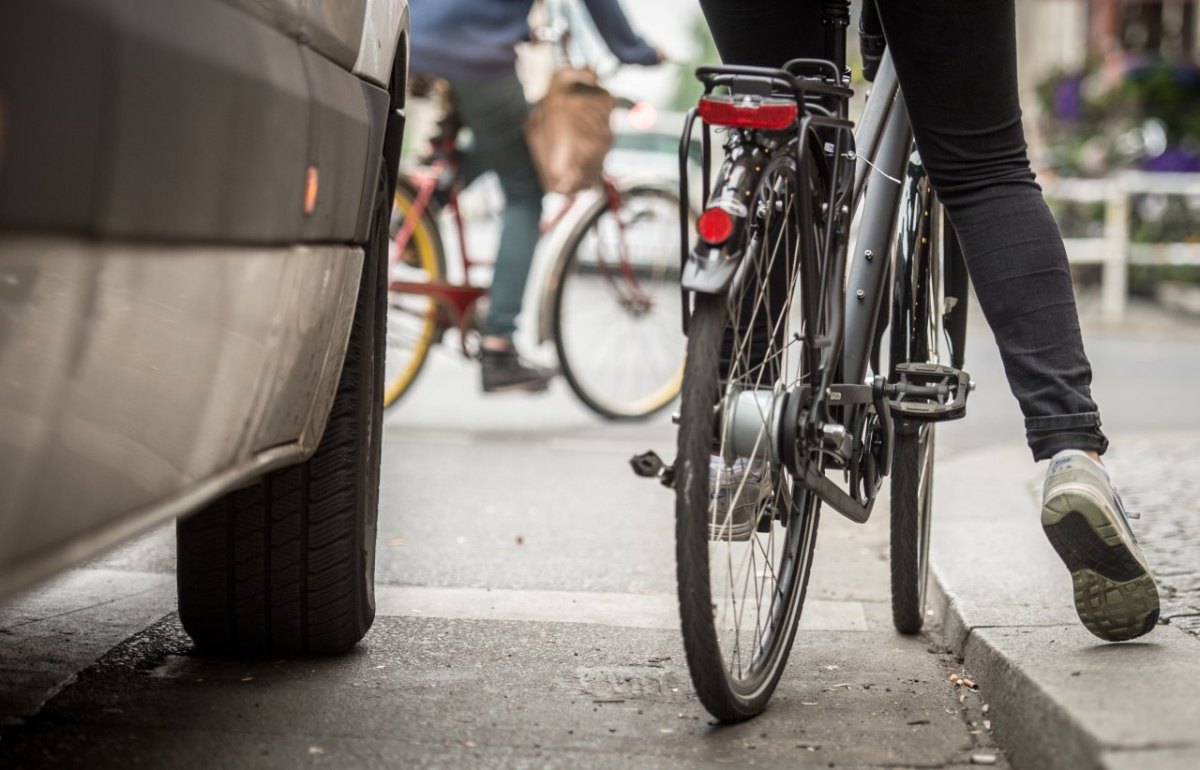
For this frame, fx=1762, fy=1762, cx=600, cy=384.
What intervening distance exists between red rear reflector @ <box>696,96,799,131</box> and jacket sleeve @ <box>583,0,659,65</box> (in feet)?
11.9

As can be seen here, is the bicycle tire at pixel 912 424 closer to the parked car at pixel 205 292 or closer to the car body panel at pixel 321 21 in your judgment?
the parked car at pixel 205 292

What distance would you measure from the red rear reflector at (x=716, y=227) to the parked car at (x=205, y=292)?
1.60ft

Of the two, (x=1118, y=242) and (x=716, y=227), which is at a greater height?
(x=1118, y=242)

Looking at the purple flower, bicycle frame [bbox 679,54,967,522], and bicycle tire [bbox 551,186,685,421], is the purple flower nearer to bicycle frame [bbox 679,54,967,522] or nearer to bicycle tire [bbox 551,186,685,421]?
bicycle tire [bbox 551,186,685,421]

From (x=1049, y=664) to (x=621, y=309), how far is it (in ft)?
14.6

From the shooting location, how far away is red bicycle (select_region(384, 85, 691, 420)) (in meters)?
6.29

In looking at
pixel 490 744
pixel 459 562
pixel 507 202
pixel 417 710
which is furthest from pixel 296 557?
pixel 507 202

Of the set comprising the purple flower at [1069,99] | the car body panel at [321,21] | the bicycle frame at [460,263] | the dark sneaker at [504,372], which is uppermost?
the purple flower at [1069,99]

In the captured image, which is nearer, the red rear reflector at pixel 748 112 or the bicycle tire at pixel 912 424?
the red rear reflector at pixel 748 112

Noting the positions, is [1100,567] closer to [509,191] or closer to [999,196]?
[999,196]

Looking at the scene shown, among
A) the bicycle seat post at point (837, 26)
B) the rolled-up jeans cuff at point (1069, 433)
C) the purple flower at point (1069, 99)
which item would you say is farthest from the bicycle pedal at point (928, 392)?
the purple flower at point (1069, 99)

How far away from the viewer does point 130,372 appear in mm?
1695

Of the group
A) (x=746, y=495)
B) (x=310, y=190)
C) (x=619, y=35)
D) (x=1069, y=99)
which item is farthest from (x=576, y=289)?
(x=1069, y=99)

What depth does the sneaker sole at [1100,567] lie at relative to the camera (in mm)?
2568
